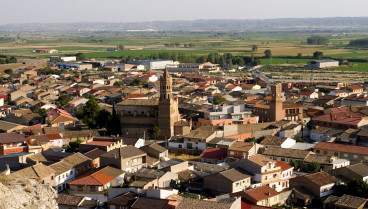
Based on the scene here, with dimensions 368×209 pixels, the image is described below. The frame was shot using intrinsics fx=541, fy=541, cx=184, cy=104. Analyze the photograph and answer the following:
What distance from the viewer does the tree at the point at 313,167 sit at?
79.5ft

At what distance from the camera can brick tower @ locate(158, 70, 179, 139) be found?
31672 mm

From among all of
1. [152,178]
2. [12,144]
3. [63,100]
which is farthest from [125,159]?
[63,100]

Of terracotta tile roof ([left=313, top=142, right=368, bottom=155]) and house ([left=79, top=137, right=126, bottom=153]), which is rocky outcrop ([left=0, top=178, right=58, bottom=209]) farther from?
terracotta tile roof ([left=313, top=142, right=368, bottom=155])

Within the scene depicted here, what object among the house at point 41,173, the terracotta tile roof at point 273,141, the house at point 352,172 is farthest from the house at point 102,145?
the house at point 352,172

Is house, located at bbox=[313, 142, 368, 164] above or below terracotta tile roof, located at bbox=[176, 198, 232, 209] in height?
below

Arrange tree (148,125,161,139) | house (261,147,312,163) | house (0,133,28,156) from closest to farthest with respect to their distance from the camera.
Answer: house (261,147,312,163) < house (0,133,28,156) < tree (148,125,161,139)

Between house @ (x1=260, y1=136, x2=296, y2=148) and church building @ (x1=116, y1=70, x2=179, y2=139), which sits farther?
church building @ (x1=116, y1=70, x2=179, y2=139)

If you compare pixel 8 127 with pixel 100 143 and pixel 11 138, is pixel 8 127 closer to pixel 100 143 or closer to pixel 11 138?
pixel 11 138

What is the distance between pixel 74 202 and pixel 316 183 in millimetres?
9604


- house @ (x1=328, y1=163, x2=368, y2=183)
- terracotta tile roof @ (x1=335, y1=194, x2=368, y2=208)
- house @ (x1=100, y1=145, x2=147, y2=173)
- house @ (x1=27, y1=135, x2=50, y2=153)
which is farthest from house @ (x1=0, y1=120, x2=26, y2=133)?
terracotta tile roof @ (x1=335, y1=194, x2=368, y2=208)

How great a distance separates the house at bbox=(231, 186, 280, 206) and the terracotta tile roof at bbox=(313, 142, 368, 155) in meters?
7.16

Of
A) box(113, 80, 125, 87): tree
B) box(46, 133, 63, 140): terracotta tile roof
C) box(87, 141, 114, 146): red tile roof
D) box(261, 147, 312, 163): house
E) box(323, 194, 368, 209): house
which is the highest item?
box(87, 141, 114, 146): red tile roof

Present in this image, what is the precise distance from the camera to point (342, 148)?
27000 mm

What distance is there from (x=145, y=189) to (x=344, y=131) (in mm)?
15076
